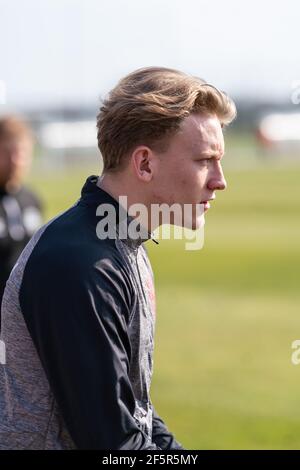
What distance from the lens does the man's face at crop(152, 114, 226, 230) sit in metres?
3.43

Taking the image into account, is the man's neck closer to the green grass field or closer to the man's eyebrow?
the man's eyebrow

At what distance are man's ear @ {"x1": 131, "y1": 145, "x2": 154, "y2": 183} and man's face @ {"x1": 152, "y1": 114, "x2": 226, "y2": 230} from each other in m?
0.03

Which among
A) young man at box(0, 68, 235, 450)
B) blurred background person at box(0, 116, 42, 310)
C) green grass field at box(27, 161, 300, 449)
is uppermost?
young man at box(0, 68, 235, 450)

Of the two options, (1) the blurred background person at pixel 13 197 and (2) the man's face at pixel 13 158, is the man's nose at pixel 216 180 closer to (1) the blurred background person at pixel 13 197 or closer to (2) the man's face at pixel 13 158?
(1) the blurred background person at pixel 13 197

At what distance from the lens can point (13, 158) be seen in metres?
8.51

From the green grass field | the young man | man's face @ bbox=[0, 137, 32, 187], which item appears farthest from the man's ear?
man's face @ bbox=[0, 137, 32, 187]

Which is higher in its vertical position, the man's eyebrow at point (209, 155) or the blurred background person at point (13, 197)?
the man's eyebrow at point (209, 155)

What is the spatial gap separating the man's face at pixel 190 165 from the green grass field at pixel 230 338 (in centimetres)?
434

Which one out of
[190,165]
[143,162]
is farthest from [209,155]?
[143,162]

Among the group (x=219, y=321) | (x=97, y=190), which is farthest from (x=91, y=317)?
(x=219, y=321)

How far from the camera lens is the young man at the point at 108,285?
3039 millimetres

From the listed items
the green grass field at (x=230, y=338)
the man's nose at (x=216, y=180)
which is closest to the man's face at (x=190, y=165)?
the man's nose at (x=216, y=180)
